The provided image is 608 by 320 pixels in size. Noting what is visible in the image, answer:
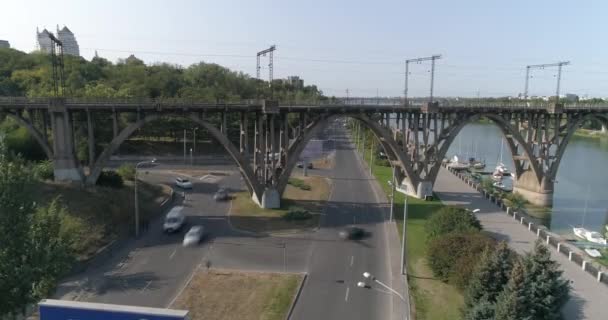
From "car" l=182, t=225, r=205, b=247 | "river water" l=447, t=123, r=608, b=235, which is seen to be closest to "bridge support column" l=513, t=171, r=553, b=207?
"river water" l=447, t=123, r=608, b=235

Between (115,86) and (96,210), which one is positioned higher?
(115,86)

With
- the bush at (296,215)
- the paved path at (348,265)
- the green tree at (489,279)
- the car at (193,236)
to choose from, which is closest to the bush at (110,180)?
the car at (193,236)

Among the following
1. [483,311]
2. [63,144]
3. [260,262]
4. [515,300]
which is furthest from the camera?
[63,144]

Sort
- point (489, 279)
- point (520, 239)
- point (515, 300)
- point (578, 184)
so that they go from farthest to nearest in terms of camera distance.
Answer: point (578, 184)
point (520, 239)
point (489, 279)
point (515, 300)

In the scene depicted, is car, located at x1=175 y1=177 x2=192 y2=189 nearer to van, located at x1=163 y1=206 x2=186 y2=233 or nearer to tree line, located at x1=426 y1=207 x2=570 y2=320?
van, located at x1=163 y1=206 x2=186 y2=233

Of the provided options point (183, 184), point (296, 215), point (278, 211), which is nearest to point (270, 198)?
point (278, 211)

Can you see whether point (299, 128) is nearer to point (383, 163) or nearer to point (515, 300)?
point (515, 300)

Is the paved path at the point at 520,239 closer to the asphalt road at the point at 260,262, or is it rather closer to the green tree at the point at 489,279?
the green tree at the point at 489,279
